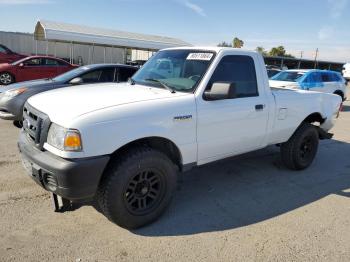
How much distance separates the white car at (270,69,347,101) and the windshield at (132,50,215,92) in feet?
28.6

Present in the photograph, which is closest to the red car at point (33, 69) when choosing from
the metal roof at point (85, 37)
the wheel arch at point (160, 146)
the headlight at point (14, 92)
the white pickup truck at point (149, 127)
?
the headlight at point (14, 92)

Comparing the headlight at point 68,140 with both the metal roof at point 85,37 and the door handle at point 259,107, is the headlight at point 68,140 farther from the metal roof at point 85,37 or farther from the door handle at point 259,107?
the metal roof at point 85,37

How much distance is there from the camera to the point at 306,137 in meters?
5.46

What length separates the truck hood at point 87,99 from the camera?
313cm

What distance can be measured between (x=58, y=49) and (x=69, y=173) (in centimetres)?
3682

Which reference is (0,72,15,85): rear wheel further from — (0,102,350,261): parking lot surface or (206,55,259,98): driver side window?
(206,55,259,98): driver side window

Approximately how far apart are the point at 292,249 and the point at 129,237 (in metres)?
1.62

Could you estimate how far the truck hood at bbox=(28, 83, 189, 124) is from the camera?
313cm

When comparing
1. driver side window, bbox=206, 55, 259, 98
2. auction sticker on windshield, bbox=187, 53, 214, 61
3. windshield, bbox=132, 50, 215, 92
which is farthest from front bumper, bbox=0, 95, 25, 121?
driver side window, bbox=206, 55, 259, 98

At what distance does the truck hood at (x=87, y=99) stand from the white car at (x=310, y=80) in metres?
9.46

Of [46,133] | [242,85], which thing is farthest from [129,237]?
[242,85]

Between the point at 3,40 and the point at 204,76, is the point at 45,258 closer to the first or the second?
the point at 204,76

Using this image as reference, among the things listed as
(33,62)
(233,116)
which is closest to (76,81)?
(233,116)

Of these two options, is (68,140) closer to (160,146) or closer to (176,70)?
A: (160,146)
